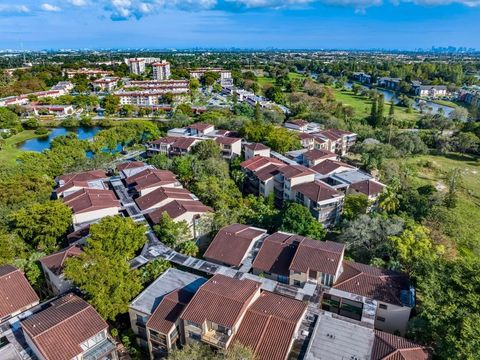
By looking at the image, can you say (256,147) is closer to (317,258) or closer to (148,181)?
(148,181)

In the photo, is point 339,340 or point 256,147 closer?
point 339,340

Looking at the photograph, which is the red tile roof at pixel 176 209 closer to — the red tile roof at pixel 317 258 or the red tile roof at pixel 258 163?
the red tile roof at pixel 317 258

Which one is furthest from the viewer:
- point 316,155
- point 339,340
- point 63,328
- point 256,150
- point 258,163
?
point 256,150

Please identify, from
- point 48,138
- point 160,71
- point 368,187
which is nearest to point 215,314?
point 368,187

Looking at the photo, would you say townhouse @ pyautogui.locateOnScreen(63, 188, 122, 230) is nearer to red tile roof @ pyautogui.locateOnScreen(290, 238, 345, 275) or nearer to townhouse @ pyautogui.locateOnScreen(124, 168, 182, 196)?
townhouse @ pyautogui.locateOnScreen(124, 168, 182, 196)

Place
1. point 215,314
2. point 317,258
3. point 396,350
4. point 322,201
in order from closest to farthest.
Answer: point 396,350 → point 215,314 → point 317,258 → point 322,201

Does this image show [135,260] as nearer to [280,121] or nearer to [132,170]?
[132,170]

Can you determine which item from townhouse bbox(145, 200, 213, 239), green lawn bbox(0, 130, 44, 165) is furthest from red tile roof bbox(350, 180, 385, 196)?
green lawn bbox(0, 130, 44, 165)

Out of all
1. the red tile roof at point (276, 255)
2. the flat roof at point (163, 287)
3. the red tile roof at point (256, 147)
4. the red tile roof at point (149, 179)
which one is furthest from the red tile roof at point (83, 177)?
the red tile roof at point (276, 255)
